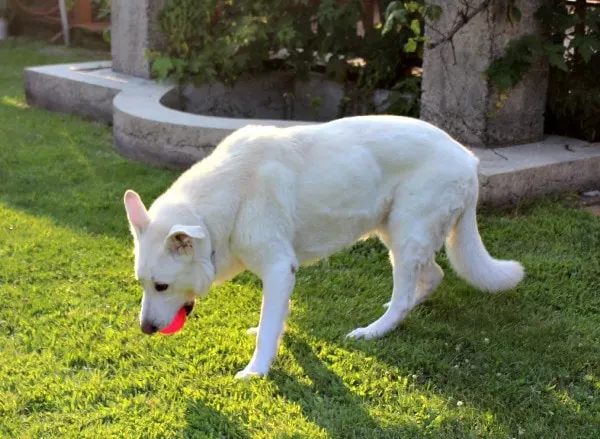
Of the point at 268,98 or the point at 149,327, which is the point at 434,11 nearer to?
the point at 268,98

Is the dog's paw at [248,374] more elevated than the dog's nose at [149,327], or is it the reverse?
the dog's nose at [149,327]

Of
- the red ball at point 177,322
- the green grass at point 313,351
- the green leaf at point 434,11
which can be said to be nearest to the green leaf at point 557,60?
the green leaf at point 434,11

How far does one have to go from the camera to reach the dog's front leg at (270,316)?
377 cm

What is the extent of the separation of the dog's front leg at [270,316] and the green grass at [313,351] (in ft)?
0.29

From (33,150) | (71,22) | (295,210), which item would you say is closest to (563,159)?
(295,210)

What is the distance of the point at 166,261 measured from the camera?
348 centimetres

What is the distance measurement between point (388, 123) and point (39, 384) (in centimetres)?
216

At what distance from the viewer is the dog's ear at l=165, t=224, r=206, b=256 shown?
3.36 m

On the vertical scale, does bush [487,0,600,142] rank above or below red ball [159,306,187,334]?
above

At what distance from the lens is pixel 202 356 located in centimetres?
400

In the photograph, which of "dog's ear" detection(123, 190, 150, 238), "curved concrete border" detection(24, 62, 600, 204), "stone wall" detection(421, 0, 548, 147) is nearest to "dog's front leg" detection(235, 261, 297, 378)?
"dog's ear" detection(123, 190, 150, 238)

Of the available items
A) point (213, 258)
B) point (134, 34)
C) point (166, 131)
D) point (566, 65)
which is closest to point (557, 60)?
point (566, 65)

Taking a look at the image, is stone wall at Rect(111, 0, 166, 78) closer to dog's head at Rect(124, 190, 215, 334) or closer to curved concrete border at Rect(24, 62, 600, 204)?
curved concrete border at Rect(24, 62, 600, 204)

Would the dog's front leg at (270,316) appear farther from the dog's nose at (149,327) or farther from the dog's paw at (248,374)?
the dog's nose at (149,327)
